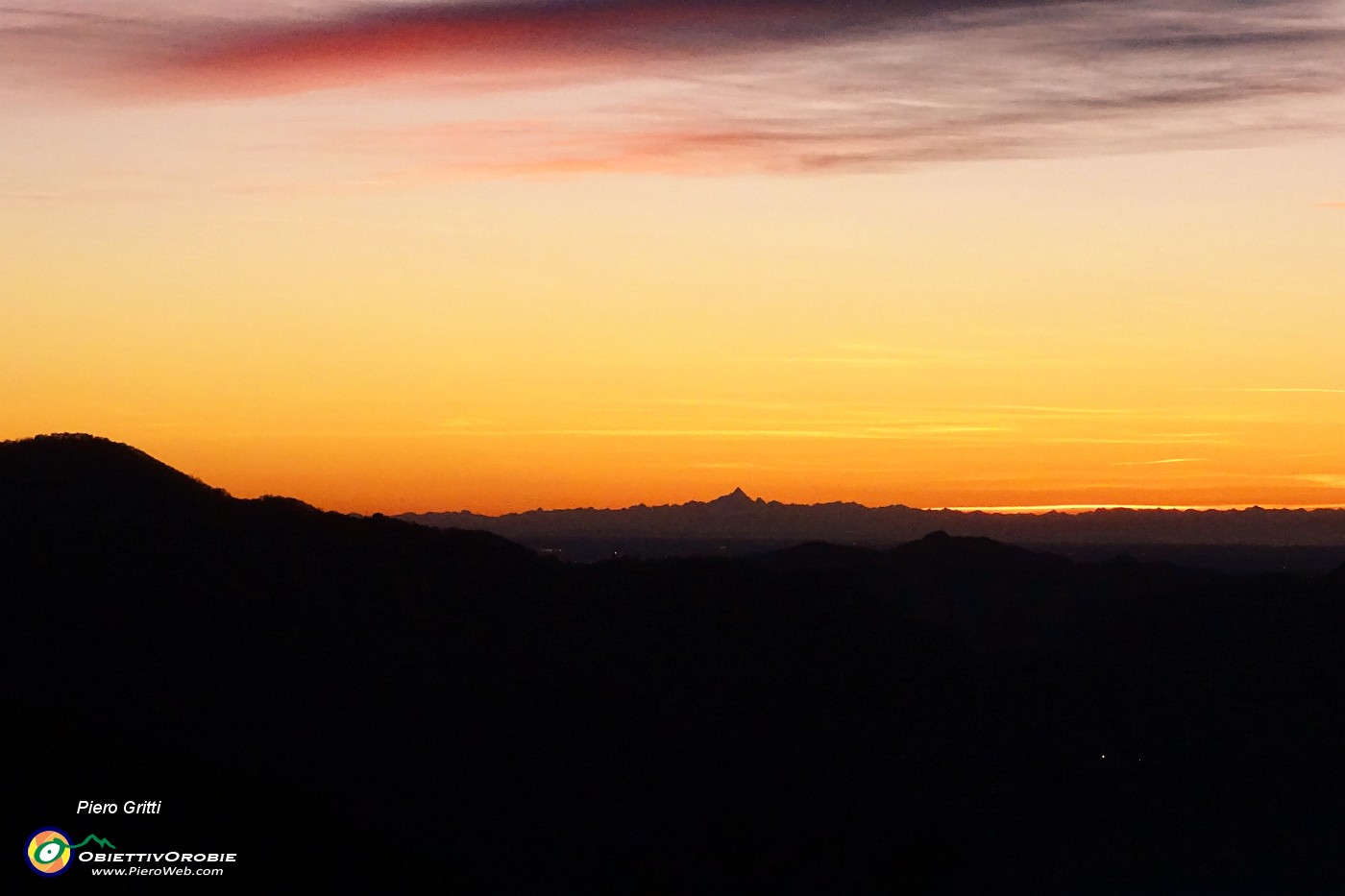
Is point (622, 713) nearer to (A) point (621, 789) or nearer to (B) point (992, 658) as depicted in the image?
(A) point (621, 789)

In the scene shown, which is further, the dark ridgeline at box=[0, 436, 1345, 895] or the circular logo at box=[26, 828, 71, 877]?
the dark ridgeline at box=[0, 436, 1345, 895]

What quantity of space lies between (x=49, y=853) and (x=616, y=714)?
92.3 m

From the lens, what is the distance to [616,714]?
128 meters

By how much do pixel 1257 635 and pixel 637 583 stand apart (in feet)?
301

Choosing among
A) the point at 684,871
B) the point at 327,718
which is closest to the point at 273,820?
the point at 684,871

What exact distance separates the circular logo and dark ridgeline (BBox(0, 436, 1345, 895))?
41.0 metres

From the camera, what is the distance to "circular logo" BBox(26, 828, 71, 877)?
37.3 metres

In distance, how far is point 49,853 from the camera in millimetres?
37719

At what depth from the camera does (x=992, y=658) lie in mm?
177875

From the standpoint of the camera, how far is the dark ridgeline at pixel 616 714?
338 feet

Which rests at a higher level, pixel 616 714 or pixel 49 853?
pixel 49 853

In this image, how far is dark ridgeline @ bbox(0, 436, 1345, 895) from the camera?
102938mm

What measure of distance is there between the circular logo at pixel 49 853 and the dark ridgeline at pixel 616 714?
41.0m

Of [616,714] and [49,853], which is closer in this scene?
[49,853]
